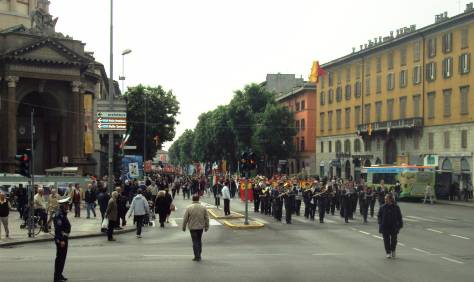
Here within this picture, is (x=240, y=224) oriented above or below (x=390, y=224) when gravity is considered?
below

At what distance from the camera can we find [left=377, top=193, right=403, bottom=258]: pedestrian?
54.0 feet

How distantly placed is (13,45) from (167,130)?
31.8 m

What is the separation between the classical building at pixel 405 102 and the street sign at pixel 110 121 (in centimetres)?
3103

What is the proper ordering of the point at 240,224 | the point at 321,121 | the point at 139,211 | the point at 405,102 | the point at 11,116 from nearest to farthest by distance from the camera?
1. the point at 139,211
2. the point at 240,224
3. the point at 11,116
4. the point at 405,102
5. the point at 321,121

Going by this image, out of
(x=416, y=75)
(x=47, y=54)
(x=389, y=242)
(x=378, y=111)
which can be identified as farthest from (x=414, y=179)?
(x=389, y=242)

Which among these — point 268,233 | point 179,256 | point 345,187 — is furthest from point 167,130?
point 179,256

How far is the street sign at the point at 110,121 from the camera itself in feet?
98.6

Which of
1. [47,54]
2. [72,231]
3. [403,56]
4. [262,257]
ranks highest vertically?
[403,56]

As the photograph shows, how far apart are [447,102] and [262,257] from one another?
47647 mm

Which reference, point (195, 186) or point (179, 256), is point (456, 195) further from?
point (179, 256)

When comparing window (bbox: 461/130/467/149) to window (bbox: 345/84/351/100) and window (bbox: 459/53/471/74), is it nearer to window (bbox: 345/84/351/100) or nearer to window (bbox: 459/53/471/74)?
window (bbox: 459/53/471/74)

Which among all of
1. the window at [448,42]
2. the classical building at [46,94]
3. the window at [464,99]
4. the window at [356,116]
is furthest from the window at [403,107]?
the classical building at [46,94]

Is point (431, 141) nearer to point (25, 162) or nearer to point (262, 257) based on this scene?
point (25, 162)

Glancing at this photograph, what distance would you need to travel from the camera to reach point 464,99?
5731 centimetres
